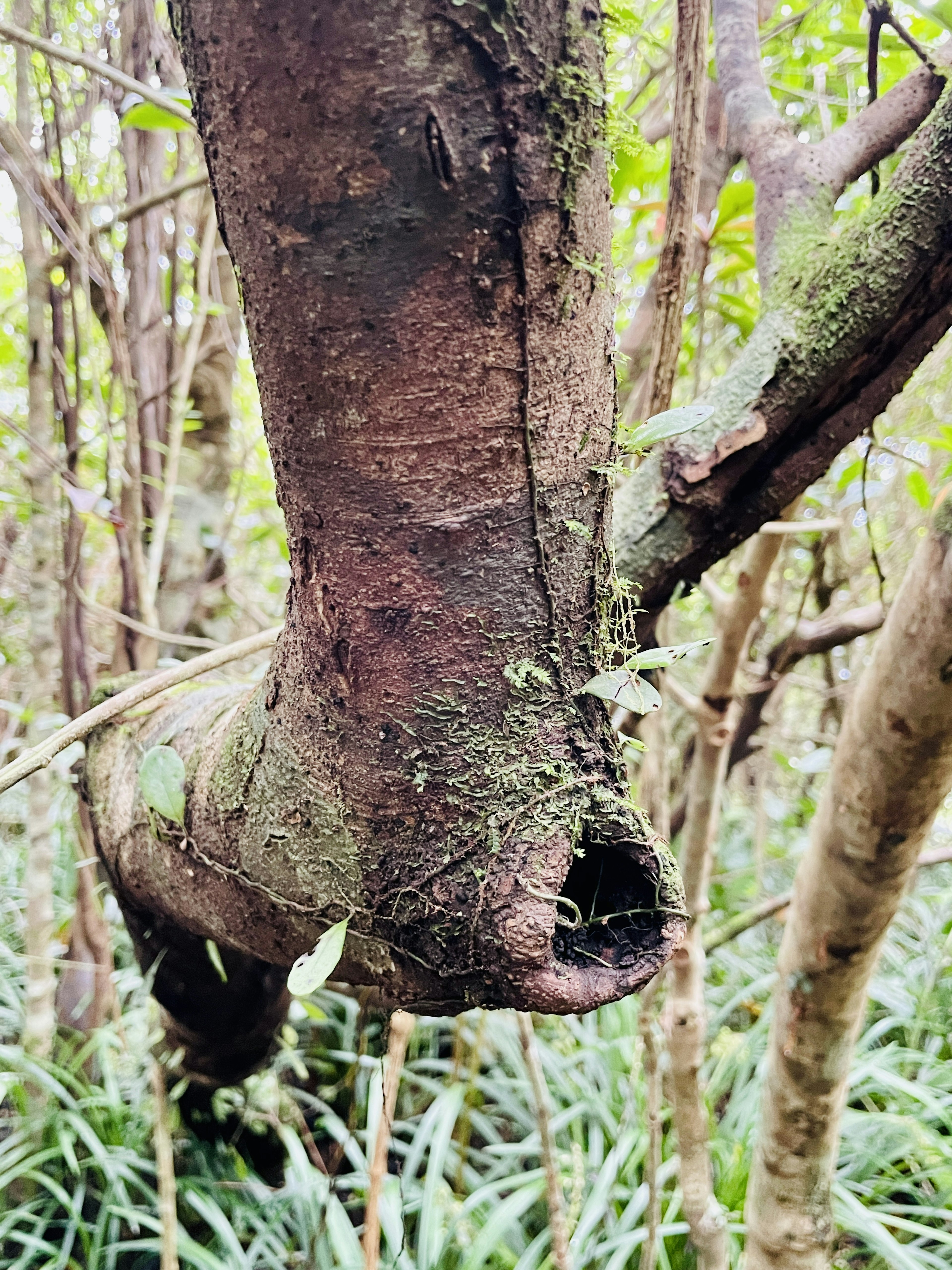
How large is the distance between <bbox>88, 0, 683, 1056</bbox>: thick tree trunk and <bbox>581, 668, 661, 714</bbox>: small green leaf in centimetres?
2

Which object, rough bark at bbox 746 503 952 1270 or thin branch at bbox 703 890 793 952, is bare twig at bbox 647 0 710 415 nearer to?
rough bark at bbox 746 503 952 1270

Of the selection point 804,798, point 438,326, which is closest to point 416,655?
point 438,326

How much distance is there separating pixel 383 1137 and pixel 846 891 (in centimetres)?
56

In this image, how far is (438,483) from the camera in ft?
1.26

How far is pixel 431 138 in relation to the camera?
31 centimetres

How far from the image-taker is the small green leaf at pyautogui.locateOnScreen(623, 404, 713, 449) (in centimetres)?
48

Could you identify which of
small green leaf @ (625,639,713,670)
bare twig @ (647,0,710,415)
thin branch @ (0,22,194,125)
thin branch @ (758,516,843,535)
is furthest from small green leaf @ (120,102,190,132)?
thin branch @ (758,516,843,535)

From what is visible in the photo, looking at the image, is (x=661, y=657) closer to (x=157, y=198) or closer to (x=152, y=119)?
(x=152, y=119)

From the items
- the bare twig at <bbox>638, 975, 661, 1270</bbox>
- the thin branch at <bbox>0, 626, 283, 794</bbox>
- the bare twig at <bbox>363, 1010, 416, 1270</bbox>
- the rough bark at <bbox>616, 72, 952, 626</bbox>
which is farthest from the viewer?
the bare twig at <bbox>638, 975, 661, 1270</bbox>

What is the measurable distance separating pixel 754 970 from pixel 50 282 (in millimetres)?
2325

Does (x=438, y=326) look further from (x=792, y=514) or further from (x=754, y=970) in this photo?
(x=754, y=970)

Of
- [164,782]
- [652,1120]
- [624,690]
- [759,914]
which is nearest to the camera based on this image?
[624,690]

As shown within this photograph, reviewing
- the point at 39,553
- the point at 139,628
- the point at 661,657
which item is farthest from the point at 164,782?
the point at 39,553

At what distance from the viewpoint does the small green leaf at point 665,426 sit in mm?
476
